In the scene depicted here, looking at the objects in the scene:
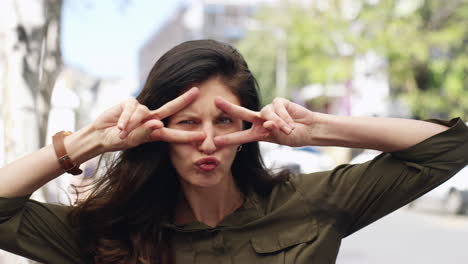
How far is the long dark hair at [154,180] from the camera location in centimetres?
234

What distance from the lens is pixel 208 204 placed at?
245 cm

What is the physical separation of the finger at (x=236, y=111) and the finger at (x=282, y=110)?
0.06m

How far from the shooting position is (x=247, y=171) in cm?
258

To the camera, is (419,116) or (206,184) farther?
(419,116)

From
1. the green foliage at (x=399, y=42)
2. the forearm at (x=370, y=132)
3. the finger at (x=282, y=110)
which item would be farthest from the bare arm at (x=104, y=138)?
the green foliage at (x=399, y=42)

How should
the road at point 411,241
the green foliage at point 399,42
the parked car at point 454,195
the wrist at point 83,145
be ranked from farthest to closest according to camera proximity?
the green foliage at point 399,42
the parked car at point 454,195
the road at point 411,241
the wrist at point 83,145

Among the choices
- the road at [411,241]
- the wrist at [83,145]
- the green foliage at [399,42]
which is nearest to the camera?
the wrist at [83,145]

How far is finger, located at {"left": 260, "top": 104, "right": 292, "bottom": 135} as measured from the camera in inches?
84.2

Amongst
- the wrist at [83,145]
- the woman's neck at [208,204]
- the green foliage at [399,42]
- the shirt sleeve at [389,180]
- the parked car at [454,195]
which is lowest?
the parked car at [454,195]

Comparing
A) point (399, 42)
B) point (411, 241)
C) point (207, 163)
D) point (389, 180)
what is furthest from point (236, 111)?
point (399, 42)

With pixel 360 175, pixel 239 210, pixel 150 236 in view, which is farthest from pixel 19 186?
pixel 360 175

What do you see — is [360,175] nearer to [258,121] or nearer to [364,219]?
[364,219]

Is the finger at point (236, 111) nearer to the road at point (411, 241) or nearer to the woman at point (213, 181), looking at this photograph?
the woman at point (213, 181)

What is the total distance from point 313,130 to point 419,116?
66.0 ft
